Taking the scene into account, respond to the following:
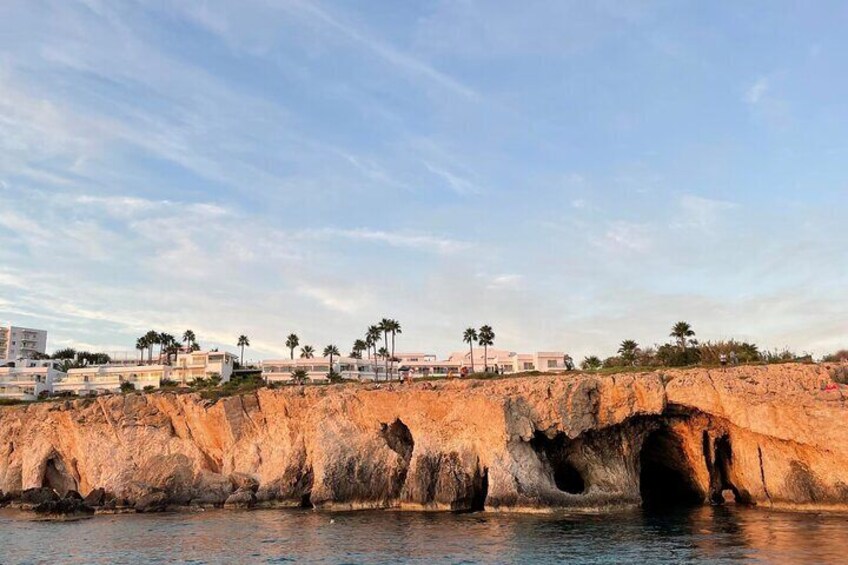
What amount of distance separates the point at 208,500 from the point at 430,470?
658 inches

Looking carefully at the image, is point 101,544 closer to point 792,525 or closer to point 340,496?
point 340,496

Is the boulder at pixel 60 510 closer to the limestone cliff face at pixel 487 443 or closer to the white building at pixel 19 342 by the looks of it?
the limestone cliff face at pixel 487 443

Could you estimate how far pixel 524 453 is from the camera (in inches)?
1561

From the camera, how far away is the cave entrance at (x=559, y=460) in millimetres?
41188

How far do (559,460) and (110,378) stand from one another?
223 ft

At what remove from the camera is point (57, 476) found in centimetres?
5631

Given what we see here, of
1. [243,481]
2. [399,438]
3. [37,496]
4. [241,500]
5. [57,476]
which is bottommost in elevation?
[241,500]

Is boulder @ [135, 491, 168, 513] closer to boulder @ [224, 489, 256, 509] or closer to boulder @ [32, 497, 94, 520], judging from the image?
boulder @ [32, 497, 94, 520]

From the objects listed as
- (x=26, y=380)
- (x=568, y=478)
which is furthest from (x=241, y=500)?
(x=26, y=380)

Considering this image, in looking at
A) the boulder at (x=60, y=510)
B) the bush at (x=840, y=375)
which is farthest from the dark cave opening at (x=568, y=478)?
the boulder at (x=60, y=510)

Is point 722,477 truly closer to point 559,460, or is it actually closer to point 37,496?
point 559,460

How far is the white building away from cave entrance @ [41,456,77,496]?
95.0 meters

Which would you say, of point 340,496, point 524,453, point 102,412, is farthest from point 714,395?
point 102,412

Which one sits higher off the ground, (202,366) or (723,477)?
(202,366)
